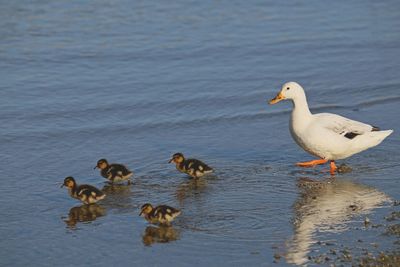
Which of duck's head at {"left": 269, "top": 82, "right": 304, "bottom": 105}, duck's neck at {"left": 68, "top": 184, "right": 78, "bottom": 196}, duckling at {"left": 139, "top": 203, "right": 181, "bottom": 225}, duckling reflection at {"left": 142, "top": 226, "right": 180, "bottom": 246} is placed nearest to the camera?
duckling reflection at {"left": 142, "top": 226, "right": 180, "bottom": 246}

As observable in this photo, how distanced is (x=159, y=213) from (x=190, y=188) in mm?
1374

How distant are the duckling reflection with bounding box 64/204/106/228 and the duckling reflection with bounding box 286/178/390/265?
1726 mm

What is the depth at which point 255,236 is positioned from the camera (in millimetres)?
7629

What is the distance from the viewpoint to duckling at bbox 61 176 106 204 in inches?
330

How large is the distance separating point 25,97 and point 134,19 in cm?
472

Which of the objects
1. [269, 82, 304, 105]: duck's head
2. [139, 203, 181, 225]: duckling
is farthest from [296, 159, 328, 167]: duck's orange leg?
[139, 203, 181, 225]: duckling

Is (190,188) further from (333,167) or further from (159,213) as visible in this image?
(333,167)

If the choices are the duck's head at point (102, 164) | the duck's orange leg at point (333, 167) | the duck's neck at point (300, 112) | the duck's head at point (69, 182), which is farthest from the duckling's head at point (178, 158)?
the duck's orange leg at point (333, 167)

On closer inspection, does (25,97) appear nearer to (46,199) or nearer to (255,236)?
(46,199)

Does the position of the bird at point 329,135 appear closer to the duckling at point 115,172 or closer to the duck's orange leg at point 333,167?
the duck's orange leg at point 333,167

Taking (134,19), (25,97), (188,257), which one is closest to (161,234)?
(188,257)

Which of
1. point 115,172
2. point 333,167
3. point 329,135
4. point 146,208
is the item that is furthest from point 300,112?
point 146,208

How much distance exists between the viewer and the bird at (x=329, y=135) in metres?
9.65

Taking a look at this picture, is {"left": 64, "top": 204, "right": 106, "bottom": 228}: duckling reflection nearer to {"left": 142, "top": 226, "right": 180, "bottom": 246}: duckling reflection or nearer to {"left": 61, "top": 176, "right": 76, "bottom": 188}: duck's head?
{"left": 61, "top": 176, "right": 76, "bottom": 188}: duck's head
